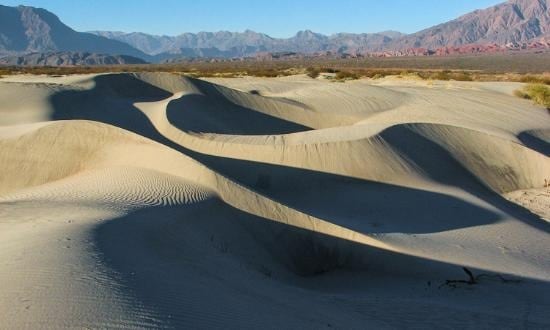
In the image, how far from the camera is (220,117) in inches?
822

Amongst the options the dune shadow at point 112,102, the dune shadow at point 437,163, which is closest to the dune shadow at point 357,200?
the dune shadow at point 437,163

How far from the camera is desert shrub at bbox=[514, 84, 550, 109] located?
81.9ft

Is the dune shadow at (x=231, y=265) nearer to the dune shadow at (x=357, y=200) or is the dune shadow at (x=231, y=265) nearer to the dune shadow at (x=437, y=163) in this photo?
the dune shadow at (x=357, y=200)

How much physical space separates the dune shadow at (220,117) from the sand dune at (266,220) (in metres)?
0.11

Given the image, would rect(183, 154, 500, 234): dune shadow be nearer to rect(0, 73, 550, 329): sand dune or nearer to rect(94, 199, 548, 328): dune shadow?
rect(0, 73, 550, 329): sand dune

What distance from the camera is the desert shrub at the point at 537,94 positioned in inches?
983

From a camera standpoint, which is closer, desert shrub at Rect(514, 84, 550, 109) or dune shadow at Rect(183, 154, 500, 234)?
dune shadow at Rect(183, 154, 500, 234)

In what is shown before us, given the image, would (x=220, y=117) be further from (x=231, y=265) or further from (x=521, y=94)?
(x=521, y=94)

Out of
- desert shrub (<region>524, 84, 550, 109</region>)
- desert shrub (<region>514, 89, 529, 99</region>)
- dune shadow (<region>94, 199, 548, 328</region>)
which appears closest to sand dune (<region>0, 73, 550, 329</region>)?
dune shadow (<region>94, 199, 548, 328</region>)

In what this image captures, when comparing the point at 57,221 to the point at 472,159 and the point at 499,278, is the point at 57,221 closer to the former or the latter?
the point at 499,278

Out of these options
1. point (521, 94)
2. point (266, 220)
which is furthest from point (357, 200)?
point (521, 94)

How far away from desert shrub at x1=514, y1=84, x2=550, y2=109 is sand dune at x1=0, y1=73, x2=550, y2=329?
4.33 m

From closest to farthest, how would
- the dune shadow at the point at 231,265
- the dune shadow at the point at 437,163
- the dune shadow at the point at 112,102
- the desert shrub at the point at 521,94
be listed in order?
the dune shadow at the point at 231,265
the dune shadow at the point at 437,163
the dune shadow at the point at 112,102
the desert shrub at the point at 521,94

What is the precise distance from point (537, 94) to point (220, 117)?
15.0 m
